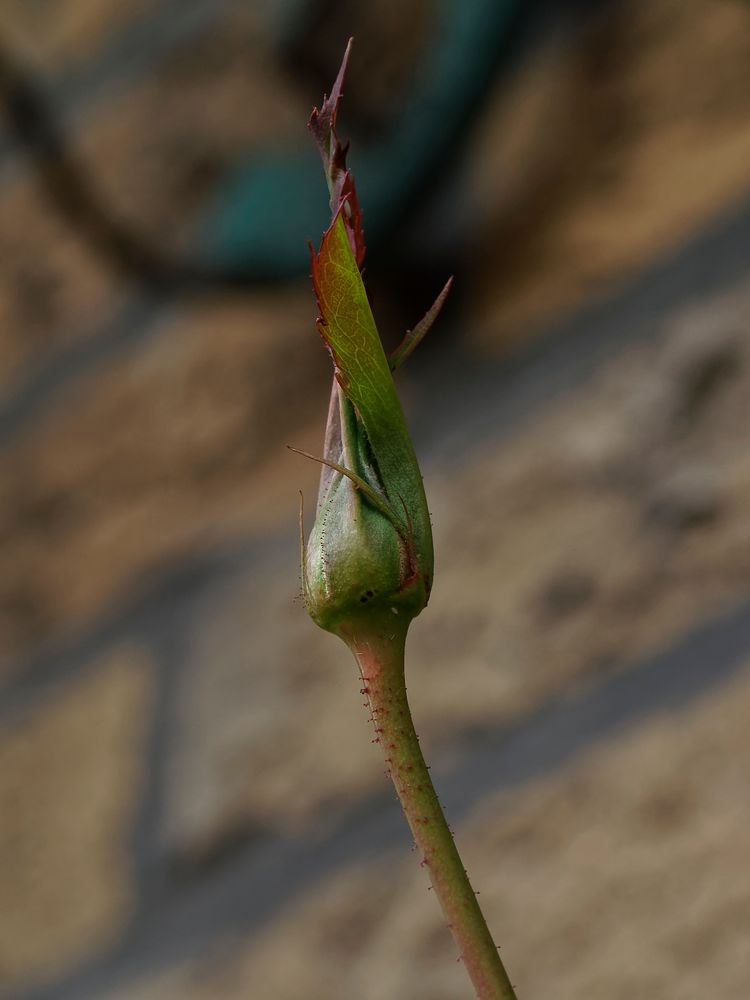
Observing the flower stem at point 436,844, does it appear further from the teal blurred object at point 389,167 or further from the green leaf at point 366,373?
the teal blurred object at point 389,167

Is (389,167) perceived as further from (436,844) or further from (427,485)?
(436,844)

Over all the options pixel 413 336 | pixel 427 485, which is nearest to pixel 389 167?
pixel 427 485

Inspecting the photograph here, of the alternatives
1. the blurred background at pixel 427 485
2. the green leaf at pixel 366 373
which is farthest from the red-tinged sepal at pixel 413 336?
the blurred background at pixel 427 485

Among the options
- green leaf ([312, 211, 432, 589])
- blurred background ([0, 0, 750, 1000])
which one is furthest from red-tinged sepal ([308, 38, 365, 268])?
blurred background ([0, 0, 750, 1000])

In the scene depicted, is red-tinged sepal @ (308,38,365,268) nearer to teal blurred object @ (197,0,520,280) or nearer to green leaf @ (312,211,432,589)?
green leaf @ (312,211,432,589)

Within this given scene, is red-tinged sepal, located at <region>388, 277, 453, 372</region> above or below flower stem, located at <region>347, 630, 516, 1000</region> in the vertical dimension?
above
